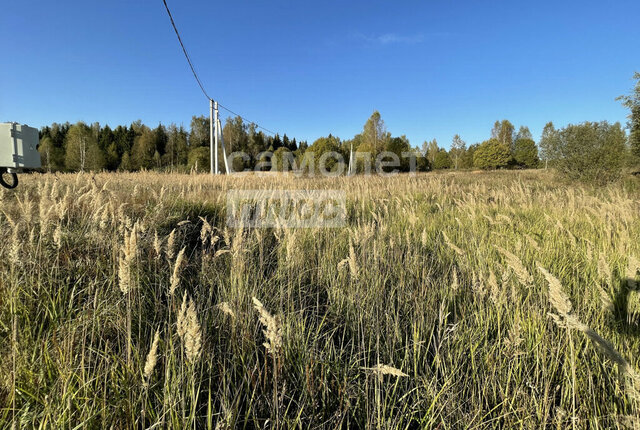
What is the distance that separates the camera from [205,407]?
3.32 feet

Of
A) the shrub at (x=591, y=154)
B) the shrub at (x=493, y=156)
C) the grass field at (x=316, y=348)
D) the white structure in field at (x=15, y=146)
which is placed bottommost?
the grass field at (x=316, y=348)

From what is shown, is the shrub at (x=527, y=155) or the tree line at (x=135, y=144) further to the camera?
the shrub at (x=527, y=155)

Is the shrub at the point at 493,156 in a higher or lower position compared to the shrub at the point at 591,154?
higher

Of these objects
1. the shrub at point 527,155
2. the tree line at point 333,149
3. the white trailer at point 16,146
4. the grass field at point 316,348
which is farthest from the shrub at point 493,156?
the white trailer at point 16,146

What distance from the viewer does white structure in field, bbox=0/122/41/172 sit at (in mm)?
1560

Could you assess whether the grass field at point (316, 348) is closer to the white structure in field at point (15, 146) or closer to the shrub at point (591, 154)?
the white structure in field at point (15, 146)

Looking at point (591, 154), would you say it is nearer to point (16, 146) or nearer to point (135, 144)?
point (16, 146)

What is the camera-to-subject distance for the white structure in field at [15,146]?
156 cm

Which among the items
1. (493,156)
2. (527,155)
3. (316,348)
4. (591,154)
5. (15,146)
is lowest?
(316,348)

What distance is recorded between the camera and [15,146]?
1584 millimetres

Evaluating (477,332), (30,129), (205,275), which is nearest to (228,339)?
(205,275)

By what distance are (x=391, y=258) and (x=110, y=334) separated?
1812 mm

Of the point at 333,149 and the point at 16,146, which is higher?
the point at 333,149

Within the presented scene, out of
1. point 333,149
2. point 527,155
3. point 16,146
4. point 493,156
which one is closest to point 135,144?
point 333,149
